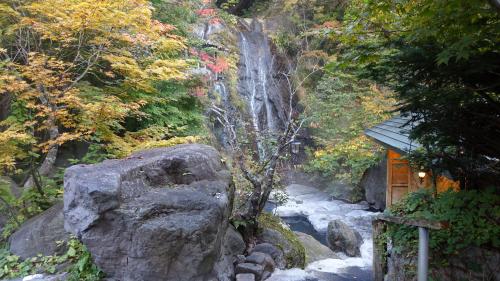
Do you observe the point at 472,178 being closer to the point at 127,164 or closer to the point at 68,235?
the point at 127,164

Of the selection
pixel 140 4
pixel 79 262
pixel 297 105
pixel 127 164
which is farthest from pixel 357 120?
pixel 79 262

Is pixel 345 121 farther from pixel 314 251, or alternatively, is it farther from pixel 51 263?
pixel 51 263

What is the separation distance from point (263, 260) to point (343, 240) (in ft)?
14.0

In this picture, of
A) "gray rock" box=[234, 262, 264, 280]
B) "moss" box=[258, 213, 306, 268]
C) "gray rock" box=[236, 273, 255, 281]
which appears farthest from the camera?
"moss" box=[258, 213, 306, 268]

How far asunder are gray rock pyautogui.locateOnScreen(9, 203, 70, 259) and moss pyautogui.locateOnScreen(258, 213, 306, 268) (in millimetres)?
4262

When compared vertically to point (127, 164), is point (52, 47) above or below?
above

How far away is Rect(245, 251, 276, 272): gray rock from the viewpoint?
7.14 metres

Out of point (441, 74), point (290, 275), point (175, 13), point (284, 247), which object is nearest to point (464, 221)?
point (441, 74)

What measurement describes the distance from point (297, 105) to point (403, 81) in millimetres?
14730

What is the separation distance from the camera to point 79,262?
19.5ft

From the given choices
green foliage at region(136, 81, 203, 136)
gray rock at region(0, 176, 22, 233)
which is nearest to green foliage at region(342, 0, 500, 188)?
green foliage at region(136, 81, 203, 136)

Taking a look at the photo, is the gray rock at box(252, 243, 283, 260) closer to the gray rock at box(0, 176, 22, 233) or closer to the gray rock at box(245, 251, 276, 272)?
the gray rock at box(245, 251, 276, 272)

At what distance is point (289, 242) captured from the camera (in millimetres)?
8430

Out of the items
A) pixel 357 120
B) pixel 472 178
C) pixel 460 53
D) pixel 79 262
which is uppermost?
pixel 357 120
